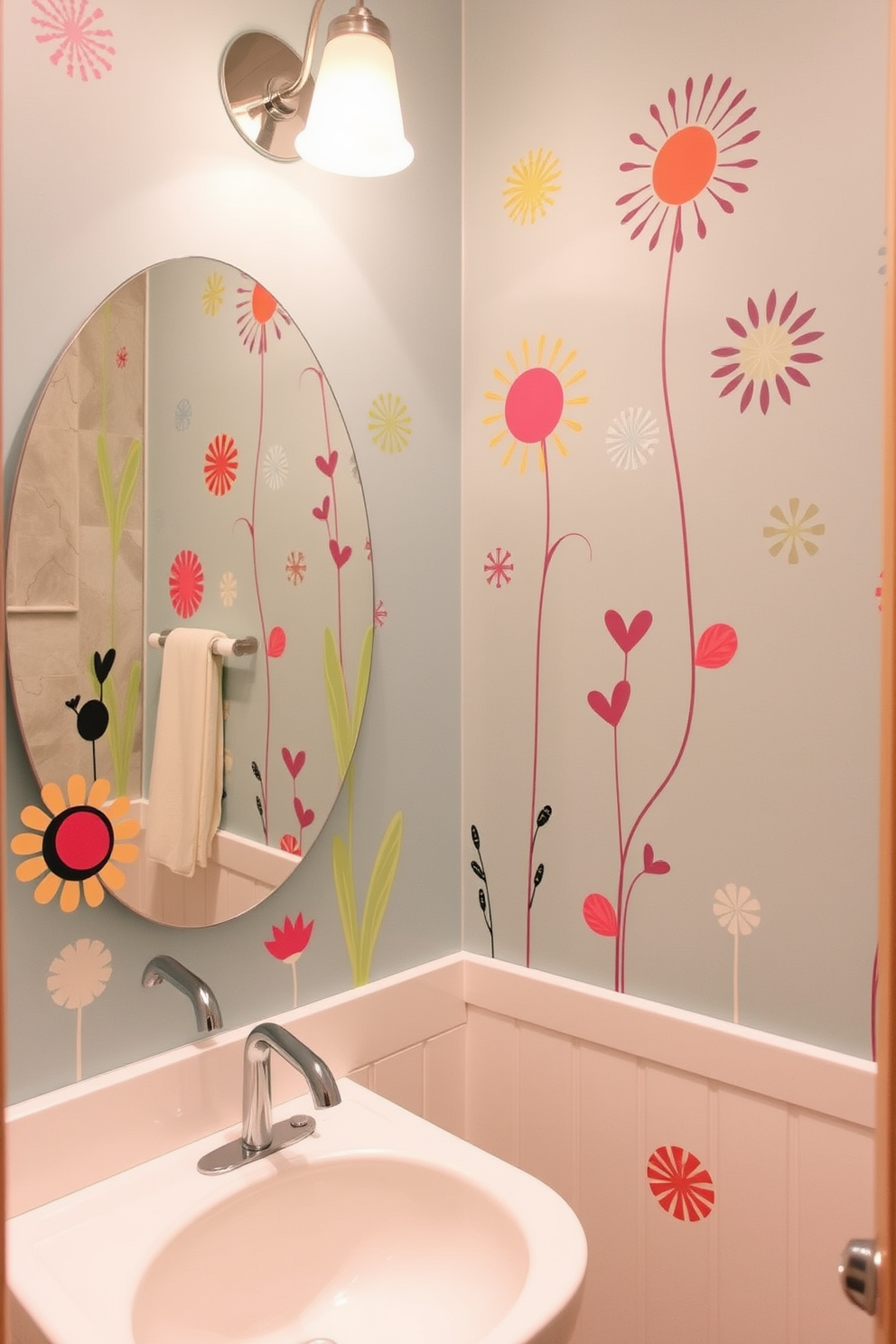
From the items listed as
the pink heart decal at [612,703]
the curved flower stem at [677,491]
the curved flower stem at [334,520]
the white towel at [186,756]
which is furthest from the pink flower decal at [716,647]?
the white towel at [186,756]

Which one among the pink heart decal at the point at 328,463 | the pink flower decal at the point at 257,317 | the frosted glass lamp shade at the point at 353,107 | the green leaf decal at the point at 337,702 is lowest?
the green leaf decal at the point at 337,702

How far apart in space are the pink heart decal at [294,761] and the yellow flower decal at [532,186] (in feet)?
2.69

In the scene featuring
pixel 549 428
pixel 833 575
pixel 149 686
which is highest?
pixel 549 428

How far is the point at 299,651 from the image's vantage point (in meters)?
1.28

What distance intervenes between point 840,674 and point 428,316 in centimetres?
78

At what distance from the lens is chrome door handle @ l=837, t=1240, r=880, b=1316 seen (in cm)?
62

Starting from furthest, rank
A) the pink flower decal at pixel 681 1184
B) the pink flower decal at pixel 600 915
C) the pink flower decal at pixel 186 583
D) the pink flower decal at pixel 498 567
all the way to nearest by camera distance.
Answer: the pink flower decal at pixel 498 567, the pink flower decal at pixel 600 915, the pink flower decal at pixel 681 1184, the pink flower decal at pixel 186 583

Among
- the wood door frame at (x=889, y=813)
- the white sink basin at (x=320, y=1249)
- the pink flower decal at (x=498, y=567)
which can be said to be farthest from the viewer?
the pink flower decal at (x=498, y=567)

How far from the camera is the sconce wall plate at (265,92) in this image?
1183mm

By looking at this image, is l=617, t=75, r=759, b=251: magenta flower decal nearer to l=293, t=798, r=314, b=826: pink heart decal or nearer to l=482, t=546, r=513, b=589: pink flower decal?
l=482, t=546, r=513, b=589: pink flower decal

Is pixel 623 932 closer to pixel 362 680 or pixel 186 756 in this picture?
pixel 362 680

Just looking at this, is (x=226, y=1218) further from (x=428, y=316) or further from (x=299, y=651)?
(x=428, y=316)

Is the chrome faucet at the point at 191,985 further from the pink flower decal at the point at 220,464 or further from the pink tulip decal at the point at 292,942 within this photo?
the pink flower decal at the point at 220,464

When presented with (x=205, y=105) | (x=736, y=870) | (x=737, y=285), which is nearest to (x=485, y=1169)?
(x=736, y=870)
